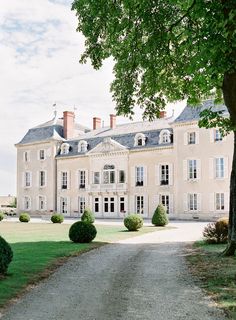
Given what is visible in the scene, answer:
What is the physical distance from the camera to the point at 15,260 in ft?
40.8

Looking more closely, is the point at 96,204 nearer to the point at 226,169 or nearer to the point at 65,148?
the point at 65,148

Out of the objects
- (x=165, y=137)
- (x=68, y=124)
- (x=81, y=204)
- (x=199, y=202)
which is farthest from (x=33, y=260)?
(x=68, y=124)

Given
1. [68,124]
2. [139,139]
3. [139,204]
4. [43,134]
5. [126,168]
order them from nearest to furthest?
1. [139,204]
2. [139,139]
3. [126,168]
4. [68,124]
5. [43,134]

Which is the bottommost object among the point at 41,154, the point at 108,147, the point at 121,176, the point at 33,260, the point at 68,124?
the point at 33,260

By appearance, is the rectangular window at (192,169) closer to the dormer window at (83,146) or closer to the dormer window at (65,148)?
the dormer window at (83,146)

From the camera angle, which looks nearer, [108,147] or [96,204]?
[108,147]

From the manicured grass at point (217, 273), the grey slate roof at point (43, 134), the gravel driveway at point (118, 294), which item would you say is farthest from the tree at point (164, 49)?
the grey slate roof at point (43, 134)

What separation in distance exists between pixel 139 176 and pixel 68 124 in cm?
1245

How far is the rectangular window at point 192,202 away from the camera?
3634cm

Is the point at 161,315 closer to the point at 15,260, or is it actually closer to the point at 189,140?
the point at 15,260

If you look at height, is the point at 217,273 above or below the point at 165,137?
below

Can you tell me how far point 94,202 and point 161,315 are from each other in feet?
122

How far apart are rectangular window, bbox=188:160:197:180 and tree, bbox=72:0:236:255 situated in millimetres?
21102

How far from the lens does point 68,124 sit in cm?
4897
